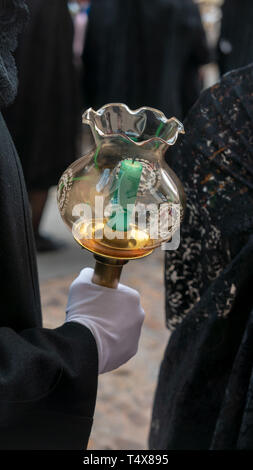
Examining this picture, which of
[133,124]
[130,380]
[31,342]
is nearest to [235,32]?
[130,380]

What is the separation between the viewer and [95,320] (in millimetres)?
1100

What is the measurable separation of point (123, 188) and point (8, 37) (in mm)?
341

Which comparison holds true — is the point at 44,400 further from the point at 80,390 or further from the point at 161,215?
the point at 161,215

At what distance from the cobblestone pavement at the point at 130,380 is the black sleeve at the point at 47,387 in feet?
4.35

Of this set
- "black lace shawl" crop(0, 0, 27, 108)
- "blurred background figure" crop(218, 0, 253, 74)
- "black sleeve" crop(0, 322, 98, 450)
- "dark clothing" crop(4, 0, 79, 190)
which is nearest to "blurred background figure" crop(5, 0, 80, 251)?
"dark clothing" crop(4, 0, 79, 190)

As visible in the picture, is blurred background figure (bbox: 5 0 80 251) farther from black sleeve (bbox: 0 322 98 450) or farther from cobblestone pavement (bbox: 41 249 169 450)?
black sleeve (bbox: 0 322 98 450)

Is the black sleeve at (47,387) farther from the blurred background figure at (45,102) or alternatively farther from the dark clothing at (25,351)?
the blurred background figure at (45,102)

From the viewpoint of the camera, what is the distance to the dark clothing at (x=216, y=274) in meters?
1.26

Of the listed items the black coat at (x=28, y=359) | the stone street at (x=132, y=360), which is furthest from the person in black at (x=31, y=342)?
the stone street at (x=132, y=360)

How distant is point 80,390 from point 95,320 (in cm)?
14

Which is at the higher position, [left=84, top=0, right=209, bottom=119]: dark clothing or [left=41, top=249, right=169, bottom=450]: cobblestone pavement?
[left=84, top=0, right=209, bottom=119]: dark clothing

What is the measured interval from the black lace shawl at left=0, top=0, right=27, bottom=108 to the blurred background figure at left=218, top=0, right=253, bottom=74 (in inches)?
153

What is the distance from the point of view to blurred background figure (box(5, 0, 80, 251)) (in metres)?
3.67
